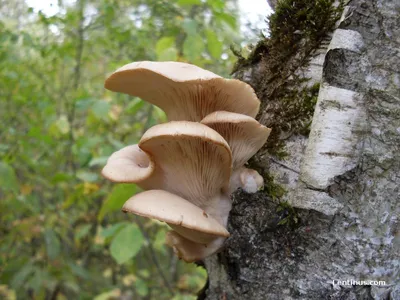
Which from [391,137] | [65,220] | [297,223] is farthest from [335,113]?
[65,220]

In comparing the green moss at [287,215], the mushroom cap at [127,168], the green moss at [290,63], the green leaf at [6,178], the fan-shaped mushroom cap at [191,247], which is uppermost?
the green moss at [290,63]

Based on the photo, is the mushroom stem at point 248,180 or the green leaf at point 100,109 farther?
the green leaf at point 100,109

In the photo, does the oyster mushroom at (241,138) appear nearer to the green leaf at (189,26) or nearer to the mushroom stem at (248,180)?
the mushroom stem at (248,180)

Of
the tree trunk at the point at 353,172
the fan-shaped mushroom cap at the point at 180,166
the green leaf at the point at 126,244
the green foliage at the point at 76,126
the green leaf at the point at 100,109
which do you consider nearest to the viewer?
the tree trunk at the point at 353,172

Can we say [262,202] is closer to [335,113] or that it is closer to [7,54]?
[335,113]

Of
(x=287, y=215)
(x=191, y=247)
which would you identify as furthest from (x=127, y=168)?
(x=287, y=215)

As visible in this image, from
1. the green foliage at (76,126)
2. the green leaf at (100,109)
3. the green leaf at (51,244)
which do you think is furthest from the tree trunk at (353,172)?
the green leaf at (51,244)

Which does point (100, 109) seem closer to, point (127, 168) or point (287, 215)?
point (127, 168)

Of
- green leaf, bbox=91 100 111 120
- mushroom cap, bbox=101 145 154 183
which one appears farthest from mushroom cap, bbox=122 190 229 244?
green leaf, bbox=91 100 111 120
